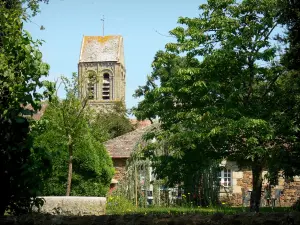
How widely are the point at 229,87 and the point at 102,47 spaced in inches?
2811

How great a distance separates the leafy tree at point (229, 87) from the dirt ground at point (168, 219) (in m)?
14.1

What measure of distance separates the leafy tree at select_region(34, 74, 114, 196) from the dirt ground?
1279 centimetres

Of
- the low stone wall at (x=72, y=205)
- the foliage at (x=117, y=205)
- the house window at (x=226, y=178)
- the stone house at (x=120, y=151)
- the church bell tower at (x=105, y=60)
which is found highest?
the church bell tower at (x=105, y=60)

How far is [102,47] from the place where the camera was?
9006cm

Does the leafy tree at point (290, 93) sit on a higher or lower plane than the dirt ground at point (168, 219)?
higher

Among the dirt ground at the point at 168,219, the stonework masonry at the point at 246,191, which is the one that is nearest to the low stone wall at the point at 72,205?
the dirt ground at the point at 168,219

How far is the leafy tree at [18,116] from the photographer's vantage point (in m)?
5.92

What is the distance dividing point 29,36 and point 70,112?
1147 cm

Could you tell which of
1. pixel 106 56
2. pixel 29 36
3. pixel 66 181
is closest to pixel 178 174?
pixel 66 181

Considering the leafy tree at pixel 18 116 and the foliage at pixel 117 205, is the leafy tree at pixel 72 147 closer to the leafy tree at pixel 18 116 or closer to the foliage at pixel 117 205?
the foliage at pixel 117 205

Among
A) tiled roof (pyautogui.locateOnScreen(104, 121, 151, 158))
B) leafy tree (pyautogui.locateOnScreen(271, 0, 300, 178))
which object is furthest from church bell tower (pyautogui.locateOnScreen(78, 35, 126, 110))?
leafy tree (pyautogui.locateOnScreen(271, 0, 300, 178))

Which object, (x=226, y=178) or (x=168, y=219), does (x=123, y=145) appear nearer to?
(x=226, y=178)

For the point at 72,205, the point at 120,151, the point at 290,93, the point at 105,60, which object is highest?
the point at 105,60

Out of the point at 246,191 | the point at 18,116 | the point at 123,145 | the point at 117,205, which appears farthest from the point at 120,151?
the point at 18,116
